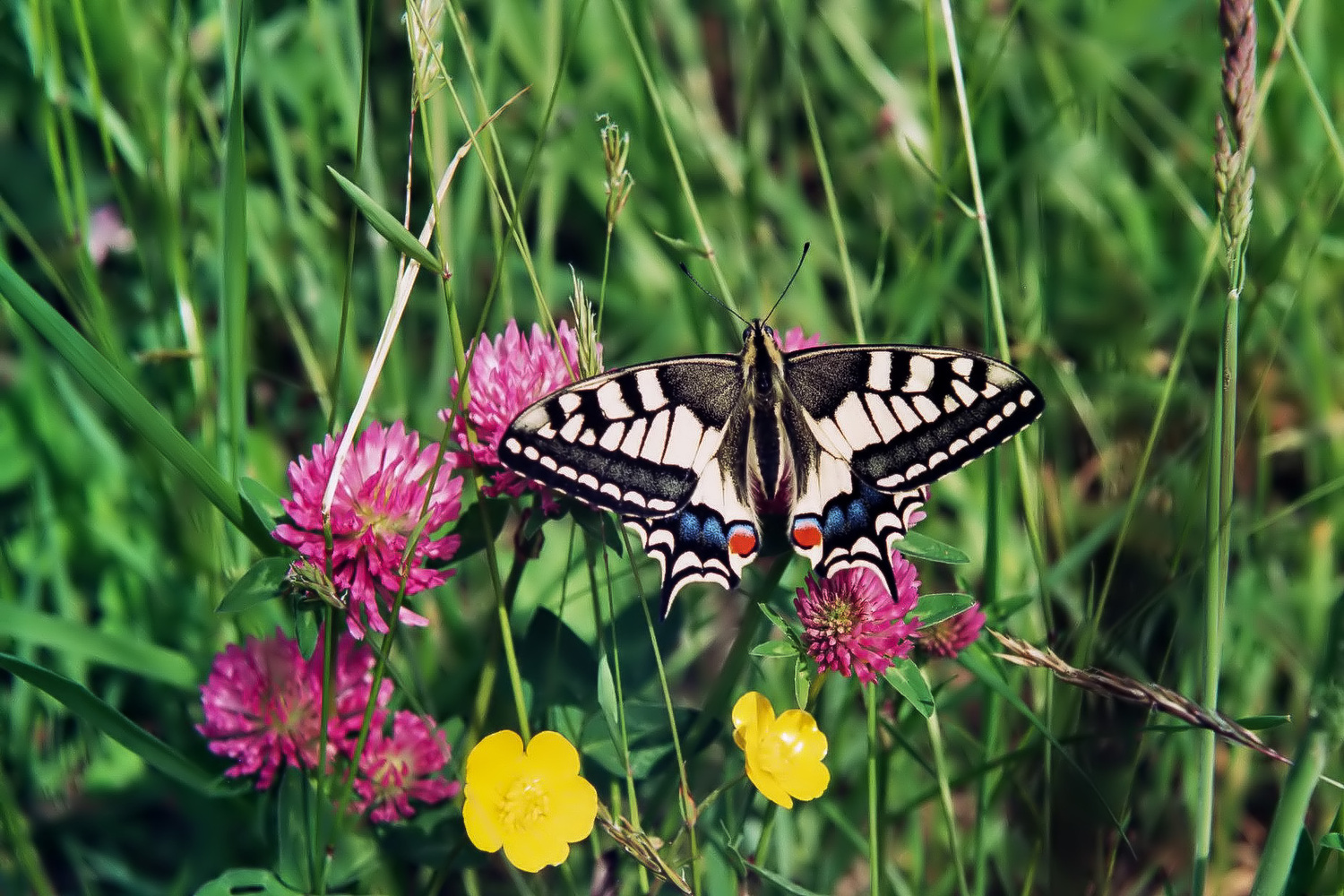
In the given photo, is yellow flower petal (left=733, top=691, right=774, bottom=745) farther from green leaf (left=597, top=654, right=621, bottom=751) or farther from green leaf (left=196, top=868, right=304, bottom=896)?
green leaf (left=196, top=868, right=304, bottom=896)

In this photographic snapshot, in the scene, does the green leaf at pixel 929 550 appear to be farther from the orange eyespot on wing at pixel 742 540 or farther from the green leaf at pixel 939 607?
the orange eyespot on wing at pixel 742 540

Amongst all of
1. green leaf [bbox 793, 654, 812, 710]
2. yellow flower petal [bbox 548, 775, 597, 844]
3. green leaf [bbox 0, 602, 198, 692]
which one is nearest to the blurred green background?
green leaf [bbox 0, 602, 198, 692]

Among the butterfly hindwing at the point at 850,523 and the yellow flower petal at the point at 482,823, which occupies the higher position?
the butterfly hindwing at the point at 850,523

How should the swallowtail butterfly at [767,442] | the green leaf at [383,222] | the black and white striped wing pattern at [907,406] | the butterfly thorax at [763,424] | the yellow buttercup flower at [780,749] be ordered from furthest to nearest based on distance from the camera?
the butterfly thorax at [763,424]
the black and white striped wing pattern at [907,406]
the swallowtail butterfly at [767,442]
the yellow buttercup flower at [780,749]
the green leaf at [383,222]

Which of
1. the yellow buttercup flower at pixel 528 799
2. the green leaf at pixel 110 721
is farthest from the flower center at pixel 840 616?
the green leaf at pixel 110 721

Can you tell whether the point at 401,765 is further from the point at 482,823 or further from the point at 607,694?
the point at 607,694

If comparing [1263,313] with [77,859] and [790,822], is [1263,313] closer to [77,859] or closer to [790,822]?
[790,822]

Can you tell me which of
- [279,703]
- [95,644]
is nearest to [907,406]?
[279,703]
